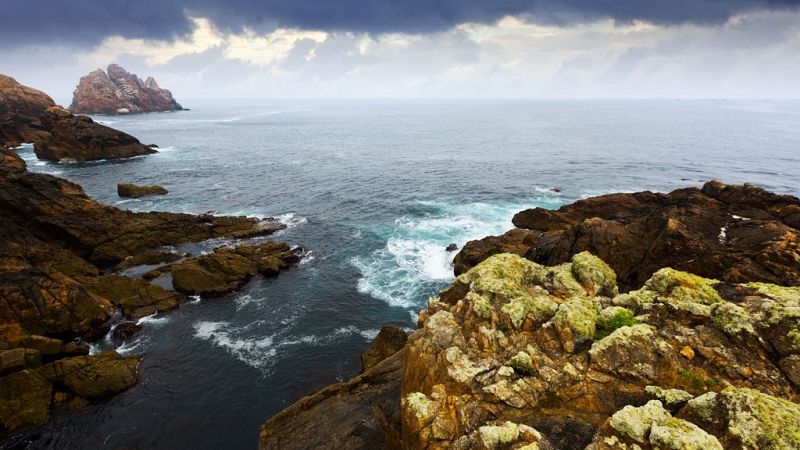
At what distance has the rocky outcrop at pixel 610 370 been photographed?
10164 mm

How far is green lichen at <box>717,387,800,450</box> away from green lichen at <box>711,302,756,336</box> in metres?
4.03

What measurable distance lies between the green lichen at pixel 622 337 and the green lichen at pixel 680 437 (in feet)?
12.5

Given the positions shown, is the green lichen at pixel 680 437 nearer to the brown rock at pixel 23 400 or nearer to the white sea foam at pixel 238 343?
the white sea foam at pixel 238 343

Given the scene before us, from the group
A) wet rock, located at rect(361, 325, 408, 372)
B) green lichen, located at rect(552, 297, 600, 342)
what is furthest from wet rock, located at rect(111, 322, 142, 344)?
Answer: green lichen, located at rect(552, 297, 600, 342)

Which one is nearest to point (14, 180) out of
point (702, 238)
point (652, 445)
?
point (652, 445)

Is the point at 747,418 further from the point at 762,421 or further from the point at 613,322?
the point at 613,322

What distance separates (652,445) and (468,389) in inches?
225

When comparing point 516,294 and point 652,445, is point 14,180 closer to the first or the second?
point 516,294

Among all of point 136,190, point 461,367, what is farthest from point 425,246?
point 136,190

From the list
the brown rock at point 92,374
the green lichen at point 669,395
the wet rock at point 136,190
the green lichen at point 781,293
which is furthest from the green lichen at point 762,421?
the wet rock at point 136,190

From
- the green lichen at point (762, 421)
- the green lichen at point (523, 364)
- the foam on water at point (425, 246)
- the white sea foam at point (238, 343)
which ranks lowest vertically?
the white sea foam at point (238, 343)

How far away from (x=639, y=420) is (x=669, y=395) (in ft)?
5.92

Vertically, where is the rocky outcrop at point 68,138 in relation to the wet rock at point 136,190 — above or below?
above

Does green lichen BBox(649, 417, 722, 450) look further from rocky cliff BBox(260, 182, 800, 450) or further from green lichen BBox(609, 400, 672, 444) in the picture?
green lichen BBox(609, 400, 672, 444)
